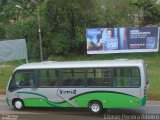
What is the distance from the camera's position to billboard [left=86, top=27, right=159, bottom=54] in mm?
39312

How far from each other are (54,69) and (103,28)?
2019cm

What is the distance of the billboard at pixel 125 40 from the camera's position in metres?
39.3

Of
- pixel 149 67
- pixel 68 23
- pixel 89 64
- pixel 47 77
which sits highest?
pixel 68 23

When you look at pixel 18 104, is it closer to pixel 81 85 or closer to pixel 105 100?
pixel 81 85

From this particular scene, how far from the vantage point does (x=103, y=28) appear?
40500 mm

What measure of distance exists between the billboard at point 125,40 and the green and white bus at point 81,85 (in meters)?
19.0

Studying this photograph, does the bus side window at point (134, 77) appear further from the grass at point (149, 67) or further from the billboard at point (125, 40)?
the billboard at point (125, 40)

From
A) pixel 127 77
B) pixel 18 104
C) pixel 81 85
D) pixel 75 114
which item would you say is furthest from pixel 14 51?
pixel 127 77

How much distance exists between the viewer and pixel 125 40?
39594mm

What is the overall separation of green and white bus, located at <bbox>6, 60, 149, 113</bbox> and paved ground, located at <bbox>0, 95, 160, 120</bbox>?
→ 37 cm

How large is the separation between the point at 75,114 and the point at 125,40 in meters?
20.1

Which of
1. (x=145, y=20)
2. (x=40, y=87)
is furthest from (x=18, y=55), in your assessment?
(x=145, y=20)

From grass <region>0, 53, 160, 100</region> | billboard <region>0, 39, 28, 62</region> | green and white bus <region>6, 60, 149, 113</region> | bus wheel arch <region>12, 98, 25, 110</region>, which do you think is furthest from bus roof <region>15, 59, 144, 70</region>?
billboard <region>0, 39, 28, 62</region>

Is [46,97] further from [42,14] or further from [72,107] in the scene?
[42,14]
